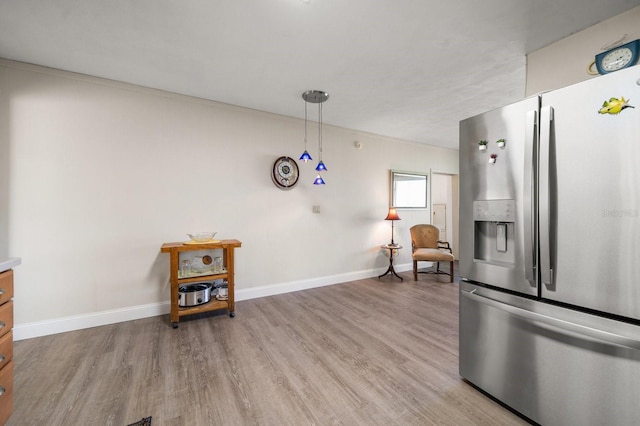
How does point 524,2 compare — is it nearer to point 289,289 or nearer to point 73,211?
point 289,289

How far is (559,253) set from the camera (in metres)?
1.35

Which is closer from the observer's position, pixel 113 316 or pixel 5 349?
pixel 5 349

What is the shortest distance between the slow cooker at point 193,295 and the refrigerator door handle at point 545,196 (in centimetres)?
303

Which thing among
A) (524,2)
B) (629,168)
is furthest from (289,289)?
(524,2)

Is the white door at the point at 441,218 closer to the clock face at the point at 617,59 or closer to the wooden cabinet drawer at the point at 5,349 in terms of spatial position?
the clock face at the point at 617,59

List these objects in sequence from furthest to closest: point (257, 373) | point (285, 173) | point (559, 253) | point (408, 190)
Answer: point (408, 190) < point (285, 173) < point (257, 373) < point (559, 253)

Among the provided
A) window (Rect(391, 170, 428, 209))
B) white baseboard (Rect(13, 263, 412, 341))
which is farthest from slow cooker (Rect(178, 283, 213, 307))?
window (Rect(391, 170, 428, 209))

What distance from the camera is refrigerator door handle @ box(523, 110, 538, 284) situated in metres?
1.44

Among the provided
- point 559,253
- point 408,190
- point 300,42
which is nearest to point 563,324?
point 559,253

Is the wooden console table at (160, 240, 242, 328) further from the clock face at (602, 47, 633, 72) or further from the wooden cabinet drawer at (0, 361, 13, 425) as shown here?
the clock face at (602, 47, 633, 72)

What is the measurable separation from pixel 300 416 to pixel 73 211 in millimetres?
2939

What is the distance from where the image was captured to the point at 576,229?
1298 millimetres

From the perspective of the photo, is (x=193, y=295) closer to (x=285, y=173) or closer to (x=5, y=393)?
(x=5, y=393)

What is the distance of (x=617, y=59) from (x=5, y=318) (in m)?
4.01
